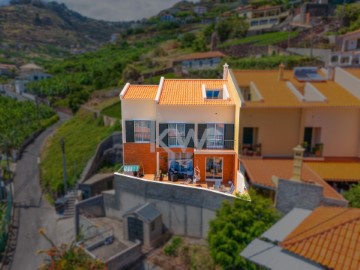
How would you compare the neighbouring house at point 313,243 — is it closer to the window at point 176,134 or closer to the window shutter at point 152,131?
the window at point 176,134

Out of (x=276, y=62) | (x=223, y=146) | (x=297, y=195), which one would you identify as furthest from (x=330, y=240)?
(x=276, y=62)

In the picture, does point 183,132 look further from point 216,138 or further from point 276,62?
point 276,62

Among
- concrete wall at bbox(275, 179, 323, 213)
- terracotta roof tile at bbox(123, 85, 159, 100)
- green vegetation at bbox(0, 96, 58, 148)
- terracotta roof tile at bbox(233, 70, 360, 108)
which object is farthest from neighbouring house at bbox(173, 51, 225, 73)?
concrete wall at bbox(275, 179, 323, 213)

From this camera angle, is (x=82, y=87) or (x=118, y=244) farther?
(x=82, y=87)

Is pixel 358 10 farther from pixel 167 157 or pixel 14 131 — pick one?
pixel 14 131

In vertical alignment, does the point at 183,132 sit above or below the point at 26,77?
below

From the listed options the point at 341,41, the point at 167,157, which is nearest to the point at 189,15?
the point at 341,41
